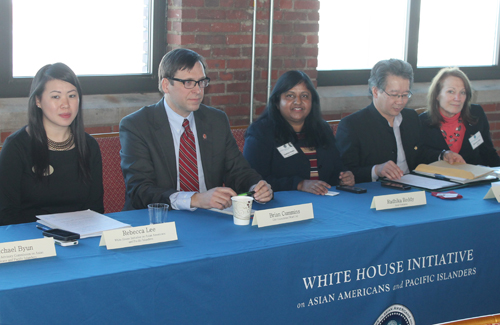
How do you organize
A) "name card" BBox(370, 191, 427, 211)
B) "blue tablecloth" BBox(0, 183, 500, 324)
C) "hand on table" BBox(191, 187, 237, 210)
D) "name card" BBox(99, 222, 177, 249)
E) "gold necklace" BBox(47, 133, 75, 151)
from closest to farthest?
"blue tablecloth" BBox(0, 183, 500, 324)
"name card" BBox(99, 222, 177, 249)
"hand on table" BBox(191, 187, 237, 210)
"name card" BBox(370, 191, 427, 211)
"gold necklace" BBox(47, 133, 75, 151)

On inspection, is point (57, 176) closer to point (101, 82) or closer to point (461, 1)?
point (101, 82)

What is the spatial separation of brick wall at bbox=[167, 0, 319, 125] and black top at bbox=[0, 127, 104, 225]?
1.46 metres

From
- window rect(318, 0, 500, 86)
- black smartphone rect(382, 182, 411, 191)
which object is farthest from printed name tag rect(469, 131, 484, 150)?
window rect(318, 0, 500, 86)

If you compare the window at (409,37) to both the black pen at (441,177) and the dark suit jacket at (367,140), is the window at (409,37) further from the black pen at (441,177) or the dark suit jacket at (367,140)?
the black pen at (441,177)

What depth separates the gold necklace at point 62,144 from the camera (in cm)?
234

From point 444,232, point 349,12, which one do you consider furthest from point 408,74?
point 349,12

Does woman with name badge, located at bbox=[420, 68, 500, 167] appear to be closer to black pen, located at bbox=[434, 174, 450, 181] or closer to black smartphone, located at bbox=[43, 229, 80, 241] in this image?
black pen, located at bbox=[434, 174, 450, 181]

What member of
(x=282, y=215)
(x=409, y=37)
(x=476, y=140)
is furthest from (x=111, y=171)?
(x=409, y=37)

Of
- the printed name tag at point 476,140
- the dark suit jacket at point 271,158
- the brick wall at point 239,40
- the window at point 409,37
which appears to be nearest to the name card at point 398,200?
the dark suit jacket at point 271,158

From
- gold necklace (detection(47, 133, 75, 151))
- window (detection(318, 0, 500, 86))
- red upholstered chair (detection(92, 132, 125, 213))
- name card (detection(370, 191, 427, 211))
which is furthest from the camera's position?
window (detection(318, 0, 500, 86))

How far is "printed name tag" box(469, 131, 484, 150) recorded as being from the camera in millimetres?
3480

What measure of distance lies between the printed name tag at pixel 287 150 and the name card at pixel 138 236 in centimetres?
121

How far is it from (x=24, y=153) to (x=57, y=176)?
161mm

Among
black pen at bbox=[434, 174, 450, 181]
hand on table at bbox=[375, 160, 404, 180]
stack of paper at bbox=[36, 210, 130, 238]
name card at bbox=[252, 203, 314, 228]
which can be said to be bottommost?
stack of paper at bbox=[36, 210, 130, 238]
